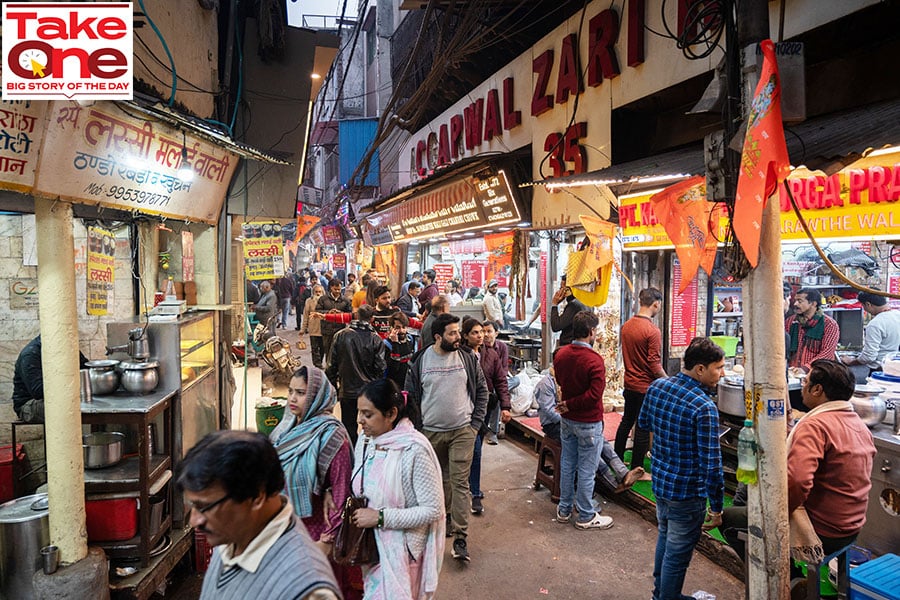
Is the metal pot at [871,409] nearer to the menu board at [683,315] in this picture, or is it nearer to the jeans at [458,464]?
the jeans at [458,464]

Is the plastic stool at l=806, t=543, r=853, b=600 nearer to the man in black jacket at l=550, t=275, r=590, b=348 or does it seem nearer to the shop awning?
the shop awning

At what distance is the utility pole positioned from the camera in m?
3.16

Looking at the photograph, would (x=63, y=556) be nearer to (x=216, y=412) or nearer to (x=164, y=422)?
(x=164, y=422)

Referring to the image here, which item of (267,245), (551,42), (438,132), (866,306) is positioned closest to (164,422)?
(267,245)

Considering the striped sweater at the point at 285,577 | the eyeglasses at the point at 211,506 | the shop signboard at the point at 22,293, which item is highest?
the shop signboard at the point at 22,293

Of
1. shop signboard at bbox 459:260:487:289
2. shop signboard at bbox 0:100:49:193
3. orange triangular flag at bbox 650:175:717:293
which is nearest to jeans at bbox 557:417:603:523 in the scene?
orange triangular flag at bbox 650:175:717:293

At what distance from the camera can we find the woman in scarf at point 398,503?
2.98m

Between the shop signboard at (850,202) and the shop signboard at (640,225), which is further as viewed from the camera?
the shop signboard at (640,225)

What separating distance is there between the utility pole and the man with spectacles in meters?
2.60

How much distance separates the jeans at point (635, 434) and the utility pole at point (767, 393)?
3065 mm

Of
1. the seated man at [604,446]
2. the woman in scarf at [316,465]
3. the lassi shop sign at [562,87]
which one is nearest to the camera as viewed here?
the woman in scarf at [316,465]

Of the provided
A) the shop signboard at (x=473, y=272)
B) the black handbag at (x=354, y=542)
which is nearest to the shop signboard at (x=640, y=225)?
the black handbag at (x=354, y=542)

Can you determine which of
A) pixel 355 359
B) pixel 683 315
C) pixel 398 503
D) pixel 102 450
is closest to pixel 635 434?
pixel 683 315

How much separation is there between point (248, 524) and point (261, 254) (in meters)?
6.96
